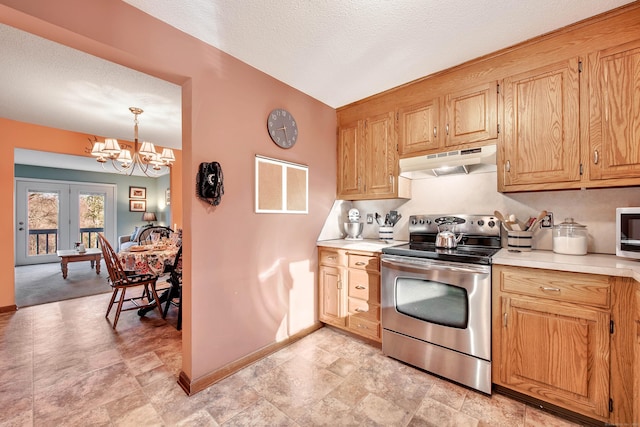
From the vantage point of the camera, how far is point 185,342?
1857 mm

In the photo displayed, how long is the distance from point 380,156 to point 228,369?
7.70 ft

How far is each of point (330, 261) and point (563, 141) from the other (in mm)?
2075

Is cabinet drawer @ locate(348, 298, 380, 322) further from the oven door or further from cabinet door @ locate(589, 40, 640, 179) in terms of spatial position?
cabinet door @ locate(589, 40, 640, 179)

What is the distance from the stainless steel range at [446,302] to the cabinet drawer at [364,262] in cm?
13

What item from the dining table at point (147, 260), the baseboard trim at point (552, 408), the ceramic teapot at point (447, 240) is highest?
the ceramic teapot at point (447, 240)

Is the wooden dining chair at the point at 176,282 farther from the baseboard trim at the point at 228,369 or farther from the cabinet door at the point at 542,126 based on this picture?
the cabinet door at the point at 542,126

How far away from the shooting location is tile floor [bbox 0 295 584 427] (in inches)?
61.3

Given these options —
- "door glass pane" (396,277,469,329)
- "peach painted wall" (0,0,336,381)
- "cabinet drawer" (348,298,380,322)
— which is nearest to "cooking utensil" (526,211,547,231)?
"door glass pane" (396,277,469,329)

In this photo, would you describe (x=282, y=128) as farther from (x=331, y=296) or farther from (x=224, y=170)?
(x=331, y=296)

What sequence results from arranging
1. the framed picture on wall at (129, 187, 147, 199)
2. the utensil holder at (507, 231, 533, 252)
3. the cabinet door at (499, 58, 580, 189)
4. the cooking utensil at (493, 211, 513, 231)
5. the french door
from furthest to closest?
1. the framed picture on wall at (129, 187, 147, 199)
2. the french door
3. the cooking utensil at (493, 211, 513, 231)
4. the utensil holder at (507, 231, 533, 252)
5. the cabinet door at (499, 58, 580, 189)

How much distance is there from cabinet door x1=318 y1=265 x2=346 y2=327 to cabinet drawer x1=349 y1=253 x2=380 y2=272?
19cm

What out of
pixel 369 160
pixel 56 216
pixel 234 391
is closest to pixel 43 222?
pixel 56 216

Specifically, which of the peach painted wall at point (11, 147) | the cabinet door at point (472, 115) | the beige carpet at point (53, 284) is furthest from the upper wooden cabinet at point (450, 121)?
the beige carpet at point (53, 284)

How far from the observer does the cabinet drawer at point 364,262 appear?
7.73 feet
